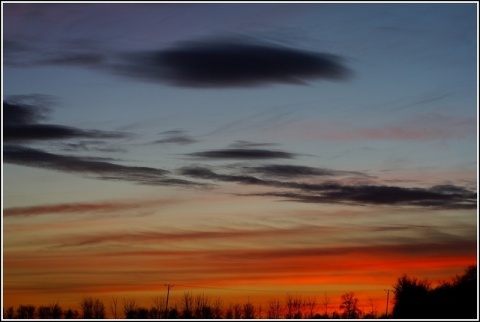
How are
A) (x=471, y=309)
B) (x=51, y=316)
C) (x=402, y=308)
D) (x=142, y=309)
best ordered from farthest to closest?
(x=142, y=309) → (x=51, y=316) → (x=402, y=308) → (x=471, y=309)

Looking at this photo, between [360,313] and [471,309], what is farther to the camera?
[360,313]

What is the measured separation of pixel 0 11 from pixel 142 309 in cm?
10661

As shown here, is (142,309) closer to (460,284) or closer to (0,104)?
(460,284)

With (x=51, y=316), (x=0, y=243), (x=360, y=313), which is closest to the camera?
Result: (x=0, y=243)

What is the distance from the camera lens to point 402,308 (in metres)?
99.0

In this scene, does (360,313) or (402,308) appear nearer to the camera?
(402,308)

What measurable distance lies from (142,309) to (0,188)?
10385 centimetres

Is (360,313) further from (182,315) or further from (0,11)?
(0,11)

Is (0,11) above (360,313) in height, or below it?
above

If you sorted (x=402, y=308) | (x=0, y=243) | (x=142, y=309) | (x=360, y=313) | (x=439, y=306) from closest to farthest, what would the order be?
1. (x=0, y=243)
2. (x=439, y=306)
3. (x=402, y=308)
4. (x=360, y=313)
5. (x=142, y=309)

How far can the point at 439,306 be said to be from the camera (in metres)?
89.9

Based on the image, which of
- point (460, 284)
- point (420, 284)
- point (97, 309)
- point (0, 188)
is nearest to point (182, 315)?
point (97, 309)

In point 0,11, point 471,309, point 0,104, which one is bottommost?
point 471,309

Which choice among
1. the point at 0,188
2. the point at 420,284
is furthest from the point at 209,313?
the point at 0,188
